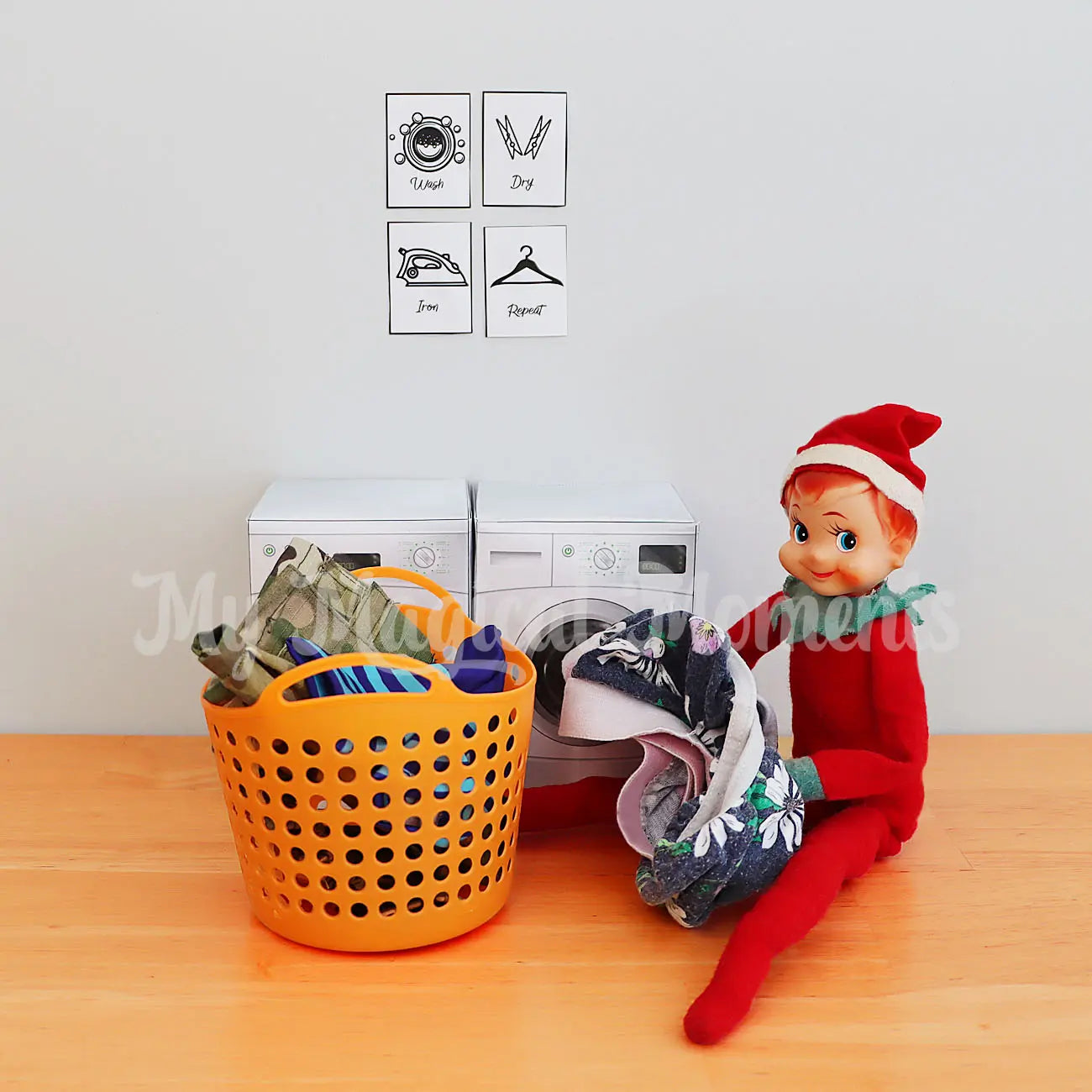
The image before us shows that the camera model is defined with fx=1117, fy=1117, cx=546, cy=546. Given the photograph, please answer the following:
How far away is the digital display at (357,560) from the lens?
6.25 feet

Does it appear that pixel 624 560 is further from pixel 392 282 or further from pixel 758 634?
pixel 392 282

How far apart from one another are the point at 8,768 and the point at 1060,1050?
5.95 ft

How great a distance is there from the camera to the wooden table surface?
131 centimetres

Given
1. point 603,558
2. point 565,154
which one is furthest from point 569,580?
point 565,154

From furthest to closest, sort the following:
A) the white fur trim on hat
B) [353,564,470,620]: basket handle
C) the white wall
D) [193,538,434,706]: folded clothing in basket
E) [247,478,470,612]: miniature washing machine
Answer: the white wall
[247,478,470,612]: miniature washing machine
[353,564,470,620]: basket handle
the white fur trim on hat
[193,538,434,706]: folded clothing in basket

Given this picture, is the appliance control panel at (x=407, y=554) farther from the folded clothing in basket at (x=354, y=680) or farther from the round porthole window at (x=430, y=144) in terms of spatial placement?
the round porthole window at (x=430, y=144)

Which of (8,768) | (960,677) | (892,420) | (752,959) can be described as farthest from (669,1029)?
(8,768)

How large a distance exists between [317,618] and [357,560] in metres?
0.32

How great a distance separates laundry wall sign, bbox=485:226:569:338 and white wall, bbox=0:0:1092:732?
0.03 m

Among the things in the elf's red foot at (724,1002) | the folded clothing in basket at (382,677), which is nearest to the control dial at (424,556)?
the folded clothing in basket at (382,677)

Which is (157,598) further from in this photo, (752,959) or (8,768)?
(752,959)

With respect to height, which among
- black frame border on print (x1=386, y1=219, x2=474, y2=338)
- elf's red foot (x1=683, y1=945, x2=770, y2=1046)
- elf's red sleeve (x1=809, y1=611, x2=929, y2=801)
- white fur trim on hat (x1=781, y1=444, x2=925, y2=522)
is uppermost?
black frame border on print (x1=386, y1=219, x2=474, y2=338)

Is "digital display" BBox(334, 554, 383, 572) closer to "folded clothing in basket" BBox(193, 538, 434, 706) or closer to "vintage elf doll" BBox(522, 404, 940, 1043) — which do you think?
"folded clothing in basket" BBox(193, 538, 434, 706)

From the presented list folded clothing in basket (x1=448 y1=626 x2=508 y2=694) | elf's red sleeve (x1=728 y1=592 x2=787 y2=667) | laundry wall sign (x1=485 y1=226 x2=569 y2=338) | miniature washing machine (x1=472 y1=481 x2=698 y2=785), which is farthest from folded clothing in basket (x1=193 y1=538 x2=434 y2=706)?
laundry wall sign (x1=485 y1=226 x2=569 y2=338)
